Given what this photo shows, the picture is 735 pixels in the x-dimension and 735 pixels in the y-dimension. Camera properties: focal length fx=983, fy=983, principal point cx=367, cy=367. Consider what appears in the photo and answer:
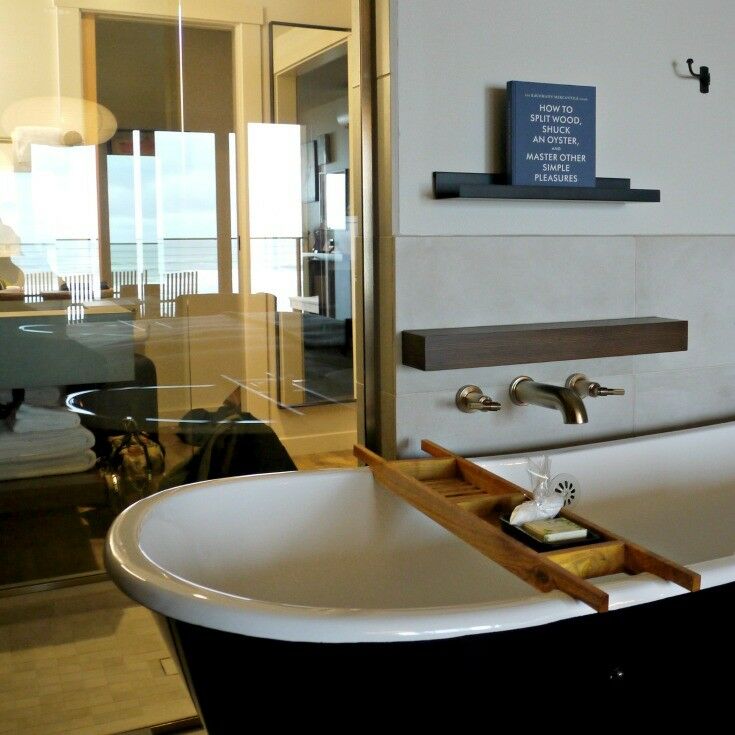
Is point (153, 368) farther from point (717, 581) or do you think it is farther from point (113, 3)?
point (717, 581)

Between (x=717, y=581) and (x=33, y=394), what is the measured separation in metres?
1.41

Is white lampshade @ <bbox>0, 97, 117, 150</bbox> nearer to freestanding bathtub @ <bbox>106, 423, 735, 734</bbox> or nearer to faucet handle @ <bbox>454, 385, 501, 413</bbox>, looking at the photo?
freestanding bathtub @ <bbox>106, 423, 735, 734</bbox>

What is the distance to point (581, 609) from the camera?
1.41 m

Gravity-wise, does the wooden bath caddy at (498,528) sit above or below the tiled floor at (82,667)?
above

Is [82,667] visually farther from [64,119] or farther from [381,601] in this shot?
[64,119]

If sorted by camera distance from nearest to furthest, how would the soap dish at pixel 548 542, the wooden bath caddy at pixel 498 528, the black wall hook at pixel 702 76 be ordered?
the wooden bath caddy at pixel 498 528 < the soap dish at pixel 548 542 < the black wall hook at pixel 702 76

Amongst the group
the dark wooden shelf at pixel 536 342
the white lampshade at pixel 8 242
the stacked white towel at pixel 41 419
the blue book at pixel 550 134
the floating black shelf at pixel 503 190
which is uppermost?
the blue book at pixel 550 134

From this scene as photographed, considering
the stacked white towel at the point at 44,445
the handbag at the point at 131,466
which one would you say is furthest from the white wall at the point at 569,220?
the stacked white towel at the point at 44,445

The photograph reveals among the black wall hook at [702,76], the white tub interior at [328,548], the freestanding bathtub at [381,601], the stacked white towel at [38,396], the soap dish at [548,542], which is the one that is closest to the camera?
the freestanding bathtub at [381,601]

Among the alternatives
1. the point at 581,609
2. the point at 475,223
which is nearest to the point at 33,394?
the point at 475,223

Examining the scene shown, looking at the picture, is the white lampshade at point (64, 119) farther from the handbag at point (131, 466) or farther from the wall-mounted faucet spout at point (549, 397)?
the wall-mounted faucet spout at point (549, 397)

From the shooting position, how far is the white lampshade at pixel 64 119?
198cm

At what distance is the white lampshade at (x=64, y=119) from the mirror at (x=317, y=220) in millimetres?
382

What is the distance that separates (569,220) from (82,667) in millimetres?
1570
